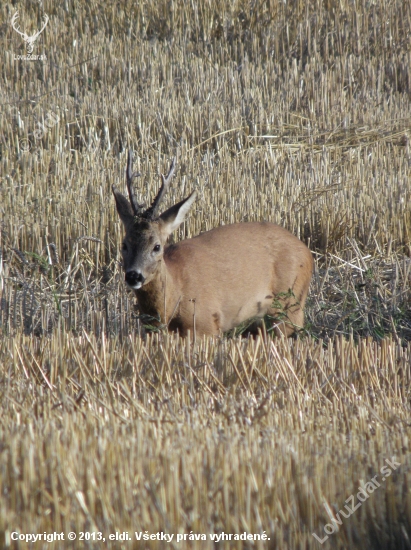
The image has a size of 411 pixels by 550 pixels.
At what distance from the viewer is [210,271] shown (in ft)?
20.6

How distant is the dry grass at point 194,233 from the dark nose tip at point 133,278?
512 mm

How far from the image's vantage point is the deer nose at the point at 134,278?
5.41 m

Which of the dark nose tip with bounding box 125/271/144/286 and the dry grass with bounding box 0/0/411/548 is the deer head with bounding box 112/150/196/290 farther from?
the dry grass with bounding box 0/0/411/548

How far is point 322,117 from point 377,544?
8.60 metres

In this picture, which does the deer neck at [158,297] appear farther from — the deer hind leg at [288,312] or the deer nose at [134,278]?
the deer hind leg at [288,312]

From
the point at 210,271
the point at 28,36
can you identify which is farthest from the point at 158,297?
the point at 28,36

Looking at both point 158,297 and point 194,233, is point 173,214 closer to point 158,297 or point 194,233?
point 158,297

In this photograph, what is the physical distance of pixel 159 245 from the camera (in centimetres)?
573

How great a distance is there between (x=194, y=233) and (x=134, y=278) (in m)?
2.65

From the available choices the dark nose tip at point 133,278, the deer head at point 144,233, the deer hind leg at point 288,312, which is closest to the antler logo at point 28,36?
the deer head at point 144,233

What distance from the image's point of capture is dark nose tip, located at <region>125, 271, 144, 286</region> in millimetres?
5410

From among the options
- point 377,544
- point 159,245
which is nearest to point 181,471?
point 377,544

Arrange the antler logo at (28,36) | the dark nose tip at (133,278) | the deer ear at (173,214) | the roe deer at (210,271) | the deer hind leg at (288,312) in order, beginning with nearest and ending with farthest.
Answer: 1. the dark nose tip at (133,278)
2. the roe deer at (210,271)
3. the deer ear at (173,214)
4. the deer hind leg at (288,312)
5. the antler logo at (28,36)

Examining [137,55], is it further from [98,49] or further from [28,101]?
[28,101]
